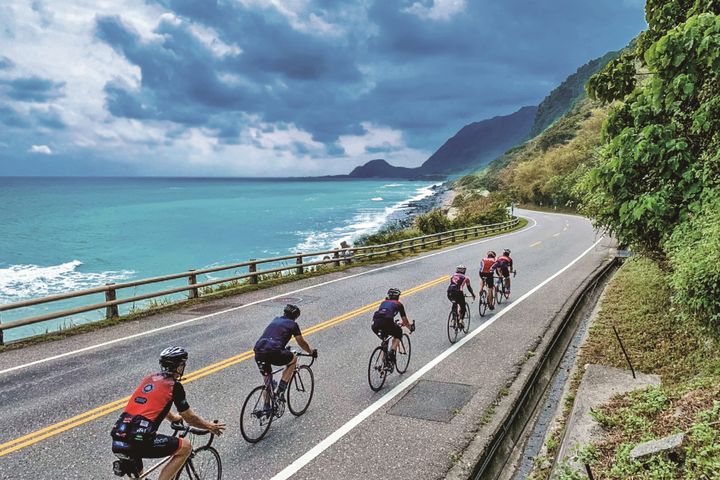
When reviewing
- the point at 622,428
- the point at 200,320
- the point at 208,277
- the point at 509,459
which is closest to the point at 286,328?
the point at 509,459

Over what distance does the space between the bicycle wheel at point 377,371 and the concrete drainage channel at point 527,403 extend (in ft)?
7.90

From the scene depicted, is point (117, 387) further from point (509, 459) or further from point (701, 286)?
point (701, 286)

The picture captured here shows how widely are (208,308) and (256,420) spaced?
875 cm

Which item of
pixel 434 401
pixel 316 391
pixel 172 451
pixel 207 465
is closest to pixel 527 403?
pixel 434 401

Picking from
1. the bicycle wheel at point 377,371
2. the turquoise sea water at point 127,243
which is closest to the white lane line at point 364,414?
the bicycle wheel at point 377,371

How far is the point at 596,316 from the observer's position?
14.3 m

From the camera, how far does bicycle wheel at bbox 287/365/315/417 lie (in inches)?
306

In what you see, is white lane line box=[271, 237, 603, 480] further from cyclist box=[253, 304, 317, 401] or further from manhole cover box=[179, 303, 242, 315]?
manhole cover box=[179, 303, 242, 315]

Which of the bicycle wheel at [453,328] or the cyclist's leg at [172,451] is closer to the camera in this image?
the cyclist's leg at [172,451]

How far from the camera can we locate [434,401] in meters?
8.28

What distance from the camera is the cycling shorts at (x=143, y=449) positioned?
14.6 ft

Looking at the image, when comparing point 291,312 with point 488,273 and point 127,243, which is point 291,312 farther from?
point 127,243

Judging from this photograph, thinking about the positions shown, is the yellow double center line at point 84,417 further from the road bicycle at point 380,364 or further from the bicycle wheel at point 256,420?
the road bicycle at point 380,364

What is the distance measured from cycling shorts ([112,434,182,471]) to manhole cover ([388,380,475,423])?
409 centimetres
